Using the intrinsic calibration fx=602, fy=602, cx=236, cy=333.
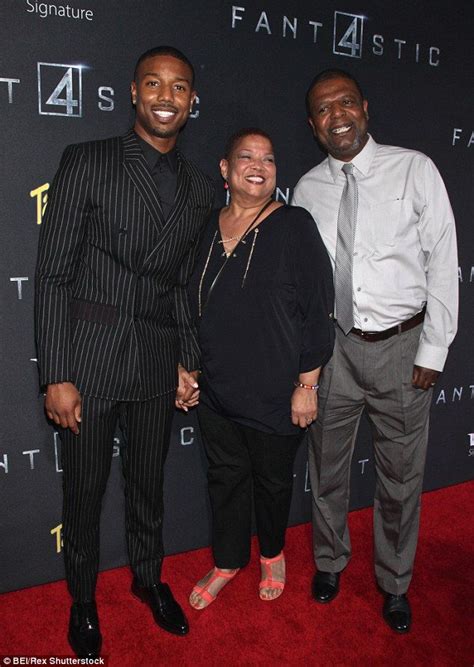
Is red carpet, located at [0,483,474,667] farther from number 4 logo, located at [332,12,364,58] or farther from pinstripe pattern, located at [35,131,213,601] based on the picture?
number 4 logo, located at [332,12,364,58]

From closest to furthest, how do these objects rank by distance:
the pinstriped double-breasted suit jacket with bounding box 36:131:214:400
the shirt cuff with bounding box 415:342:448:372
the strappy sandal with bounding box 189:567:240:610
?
the pinstriped double-breasted suit jacket with bounding box 36:131:214:400
the shirt cuff with bounding box 415:342:448:372
the strappy sandal with bounding box 189:567:240:610

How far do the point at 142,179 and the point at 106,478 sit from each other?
3.22ft

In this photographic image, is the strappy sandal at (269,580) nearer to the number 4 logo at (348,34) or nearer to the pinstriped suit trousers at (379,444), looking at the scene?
the pinstriped suit trousers at (379,444)

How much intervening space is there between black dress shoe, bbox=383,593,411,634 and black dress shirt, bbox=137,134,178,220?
1.61 meters

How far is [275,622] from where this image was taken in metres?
2.17

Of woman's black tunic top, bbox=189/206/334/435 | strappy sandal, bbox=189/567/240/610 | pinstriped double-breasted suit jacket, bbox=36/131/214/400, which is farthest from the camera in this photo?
strappy sandal, bbox=189/567/240/610

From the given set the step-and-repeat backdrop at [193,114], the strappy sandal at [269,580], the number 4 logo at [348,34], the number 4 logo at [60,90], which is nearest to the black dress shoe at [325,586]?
the strappy sandal at [269,580]

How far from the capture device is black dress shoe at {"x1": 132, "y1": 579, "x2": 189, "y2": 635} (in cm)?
210

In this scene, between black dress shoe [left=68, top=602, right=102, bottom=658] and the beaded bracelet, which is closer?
black dress shoe [left=68, top=602, right=102, bottom=658]

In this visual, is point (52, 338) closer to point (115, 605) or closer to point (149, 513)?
point (149, 513)

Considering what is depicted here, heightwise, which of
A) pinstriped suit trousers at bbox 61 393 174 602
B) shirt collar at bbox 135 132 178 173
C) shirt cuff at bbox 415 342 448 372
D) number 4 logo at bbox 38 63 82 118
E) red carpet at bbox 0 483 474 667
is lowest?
red carpet at bbox 0 483 474 667

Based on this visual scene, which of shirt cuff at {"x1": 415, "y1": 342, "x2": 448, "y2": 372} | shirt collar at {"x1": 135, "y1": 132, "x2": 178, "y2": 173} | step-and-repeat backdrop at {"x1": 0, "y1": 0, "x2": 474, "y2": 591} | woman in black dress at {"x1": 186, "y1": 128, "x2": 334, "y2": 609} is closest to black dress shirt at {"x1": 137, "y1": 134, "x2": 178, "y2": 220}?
shirt collar at {"x1": 135, "y1": 132, "x2": 178, "y2": 173}

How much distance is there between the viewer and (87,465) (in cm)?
193

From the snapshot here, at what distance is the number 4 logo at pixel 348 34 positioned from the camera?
2.49m
